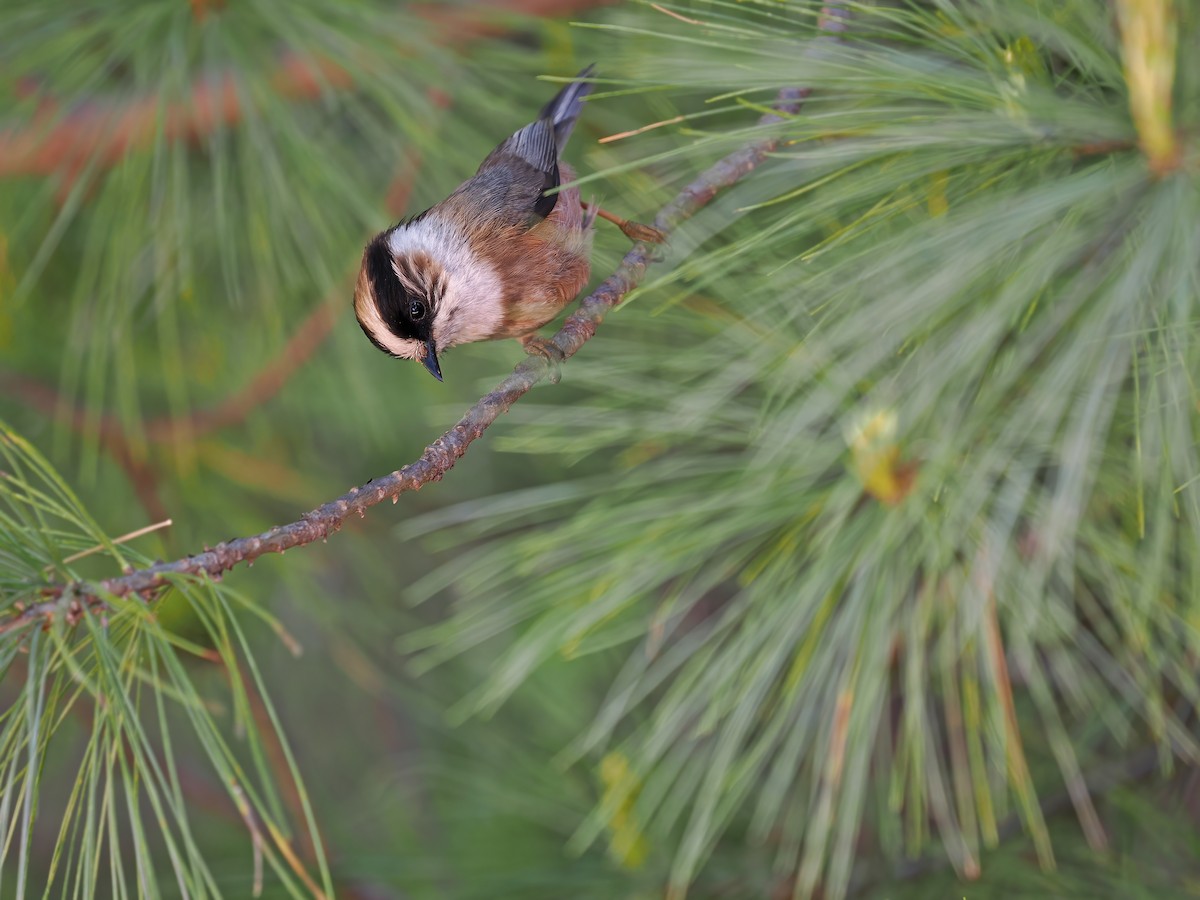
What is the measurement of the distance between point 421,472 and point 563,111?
1.07m

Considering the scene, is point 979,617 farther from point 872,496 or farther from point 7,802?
point 7,802

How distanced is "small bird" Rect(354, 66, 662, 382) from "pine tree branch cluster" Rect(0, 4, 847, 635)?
38cm

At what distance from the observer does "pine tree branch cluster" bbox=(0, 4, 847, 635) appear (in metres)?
0.81

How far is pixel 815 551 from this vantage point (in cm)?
128

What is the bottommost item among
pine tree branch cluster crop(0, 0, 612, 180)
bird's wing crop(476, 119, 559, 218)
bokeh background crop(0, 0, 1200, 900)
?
bokeh background crop(0, 0, 1200, 900)

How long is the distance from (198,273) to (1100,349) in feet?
5.24

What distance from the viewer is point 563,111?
5.94 ft

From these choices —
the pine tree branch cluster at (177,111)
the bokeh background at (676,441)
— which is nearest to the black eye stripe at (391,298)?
the bokeh background at (676,441)

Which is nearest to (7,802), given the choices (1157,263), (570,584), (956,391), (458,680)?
(570,584)

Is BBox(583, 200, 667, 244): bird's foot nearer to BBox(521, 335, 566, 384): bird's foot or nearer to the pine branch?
the pine branch

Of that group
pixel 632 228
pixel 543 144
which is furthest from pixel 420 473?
pixel 543 144

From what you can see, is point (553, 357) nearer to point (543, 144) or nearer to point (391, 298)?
point (391, 298)

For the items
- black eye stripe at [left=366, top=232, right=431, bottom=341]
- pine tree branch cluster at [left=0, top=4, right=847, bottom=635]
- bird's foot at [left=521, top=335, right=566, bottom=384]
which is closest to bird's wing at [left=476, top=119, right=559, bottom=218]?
black eye stripe at [left=366, top=232, right=431, bottom=341]

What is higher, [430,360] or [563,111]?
[563,111]
